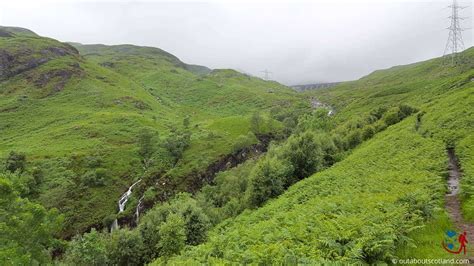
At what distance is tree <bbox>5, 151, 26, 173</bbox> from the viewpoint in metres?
77.9

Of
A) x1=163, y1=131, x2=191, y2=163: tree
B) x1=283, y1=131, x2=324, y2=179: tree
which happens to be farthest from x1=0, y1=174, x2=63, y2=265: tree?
x1=163, y1=131, x2=191, y2=163: tree

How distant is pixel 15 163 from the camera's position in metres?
79.3

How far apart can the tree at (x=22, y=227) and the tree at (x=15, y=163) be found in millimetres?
41842

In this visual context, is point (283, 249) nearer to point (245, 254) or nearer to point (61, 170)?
point (245, 254)

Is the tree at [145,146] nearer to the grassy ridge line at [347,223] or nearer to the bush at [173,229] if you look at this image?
the bush at [173,229]

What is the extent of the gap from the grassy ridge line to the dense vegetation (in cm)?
12

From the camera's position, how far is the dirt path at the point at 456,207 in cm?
1588

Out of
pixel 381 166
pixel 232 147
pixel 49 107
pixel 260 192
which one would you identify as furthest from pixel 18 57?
pixel 381 166

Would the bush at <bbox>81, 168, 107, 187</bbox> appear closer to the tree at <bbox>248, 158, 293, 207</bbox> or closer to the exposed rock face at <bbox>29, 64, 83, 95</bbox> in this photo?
the tree at <bbox>248, 158, 293, 207</bbox>

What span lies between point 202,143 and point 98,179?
41.6 metres

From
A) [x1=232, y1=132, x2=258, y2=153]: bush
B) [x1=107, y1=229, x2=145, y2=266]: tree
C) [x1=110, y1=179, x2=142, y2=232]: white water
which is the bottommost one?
[x1=110, y1=179, x2=142, y2=232]: white water

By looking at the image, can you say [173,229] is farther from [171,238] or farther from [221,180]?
[221,180]

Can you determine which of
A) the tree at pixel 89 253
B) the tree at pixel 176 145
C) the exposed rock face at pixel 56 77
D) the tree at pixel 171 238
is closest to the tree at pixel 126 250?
the tree at pixel 89 253

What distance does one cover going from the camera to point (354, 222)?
619 inches
